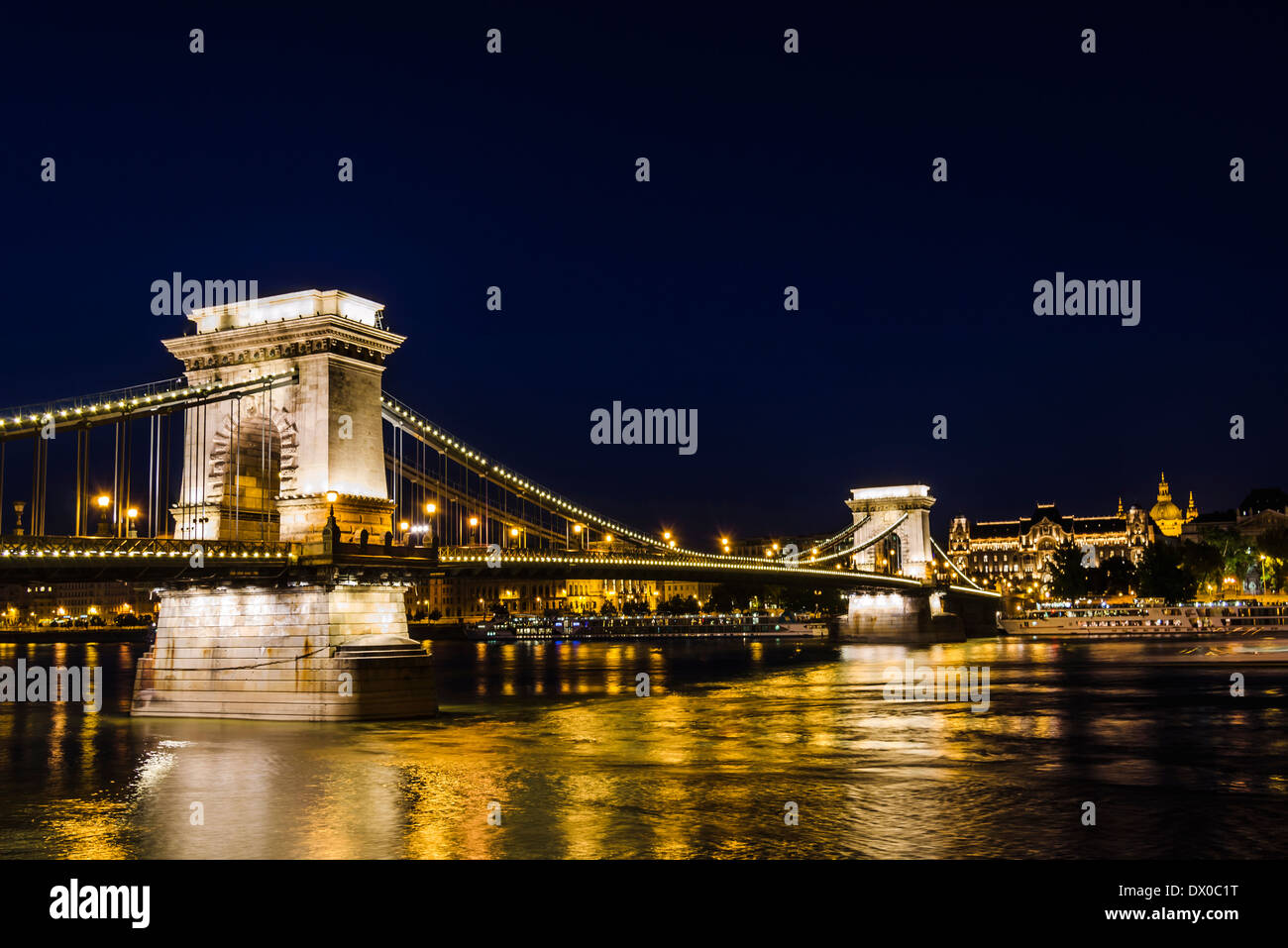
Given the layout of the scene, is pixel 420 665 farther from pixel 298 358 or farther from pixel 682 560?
pixel 682 560

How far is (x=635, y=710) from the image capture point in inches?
1784

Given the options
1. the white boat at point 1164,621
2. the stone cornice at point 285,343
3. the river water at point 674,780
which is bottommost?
the white boat at point 1164,621

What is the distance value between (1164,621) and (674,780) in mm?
111593

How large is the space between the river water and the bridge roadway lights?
2.17ft

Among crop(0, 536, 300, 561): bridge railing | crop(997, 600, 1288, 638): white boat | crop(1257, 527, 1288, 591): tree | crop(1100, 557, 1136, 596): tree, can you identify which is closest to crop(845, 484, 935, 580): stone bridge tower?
crop(997, 600, 1288, 638): white boat

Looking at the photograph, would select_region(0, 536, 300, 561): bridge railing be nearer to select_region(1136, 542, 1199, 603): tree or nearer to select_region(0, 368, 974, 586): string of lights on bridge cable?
select_region(0, 368, 974, 586): string of lights on bridge cable

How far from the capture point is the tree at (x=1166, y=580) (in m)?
136

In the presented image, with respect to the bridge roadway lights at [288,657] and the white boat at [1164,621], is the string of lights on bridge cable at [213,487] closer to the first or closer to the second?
the bridge roadway lights at [288,657]

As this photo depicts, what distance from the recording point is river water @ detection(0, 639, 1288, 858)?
1931 centimetres

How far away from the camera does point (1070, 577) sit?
153 m

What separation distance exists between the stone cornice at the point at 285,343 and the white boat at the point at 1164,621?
98.2 meters

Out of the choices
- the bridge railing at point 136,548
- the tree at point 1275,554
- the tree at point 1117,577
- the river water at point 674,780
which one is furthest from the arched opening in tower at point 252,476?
the tree at point 1117,577

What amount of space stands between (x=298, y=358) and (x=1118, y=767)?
80.4 ft
